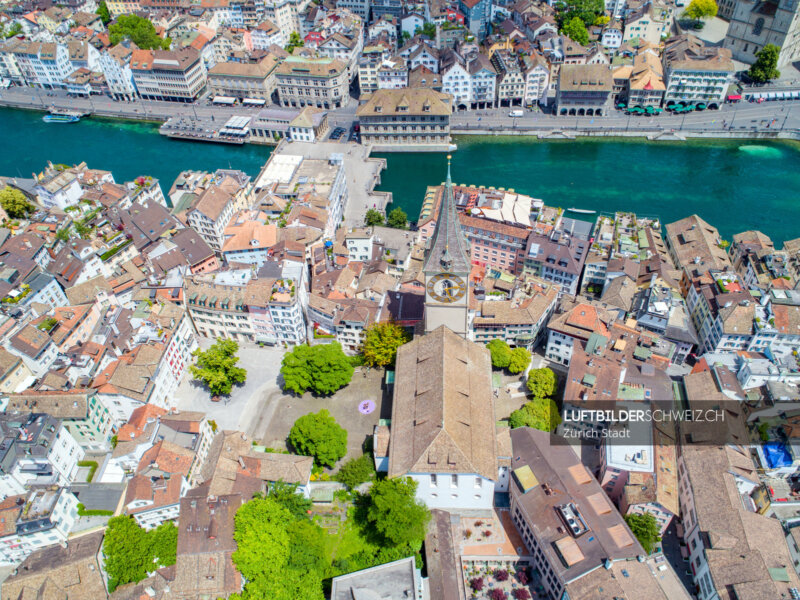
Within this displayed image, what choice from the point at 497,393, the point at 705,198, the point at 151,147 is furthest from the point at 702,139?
the point at 151,147

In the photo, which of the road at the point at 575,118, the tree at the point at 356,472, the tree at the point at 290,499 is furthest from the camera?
the road at the point at 575,118

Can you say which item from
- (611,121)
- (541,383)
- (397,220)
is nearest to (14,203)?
(397,220)

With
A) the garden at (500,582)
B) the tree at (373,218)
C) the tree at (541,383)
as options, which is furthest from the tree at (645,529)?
the tree at (373,218)

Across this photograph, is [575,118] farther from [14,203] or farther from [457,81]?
[14,203]

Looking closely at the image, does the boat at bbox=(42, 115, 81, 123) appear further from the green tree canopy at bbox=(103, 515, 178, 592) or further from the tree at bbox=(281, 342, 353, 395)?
the green tree canopy at bbox=(103, 515, 178, 592)

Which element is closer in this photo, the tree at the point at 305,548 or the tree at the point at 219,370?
the tree at the point at 305,548

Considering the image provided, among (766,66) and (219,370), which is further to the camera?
(766,66)

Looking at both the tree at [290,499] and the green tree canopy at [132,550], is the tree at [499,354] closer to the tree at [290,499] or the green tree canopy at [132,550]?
the tree at [290,499]
